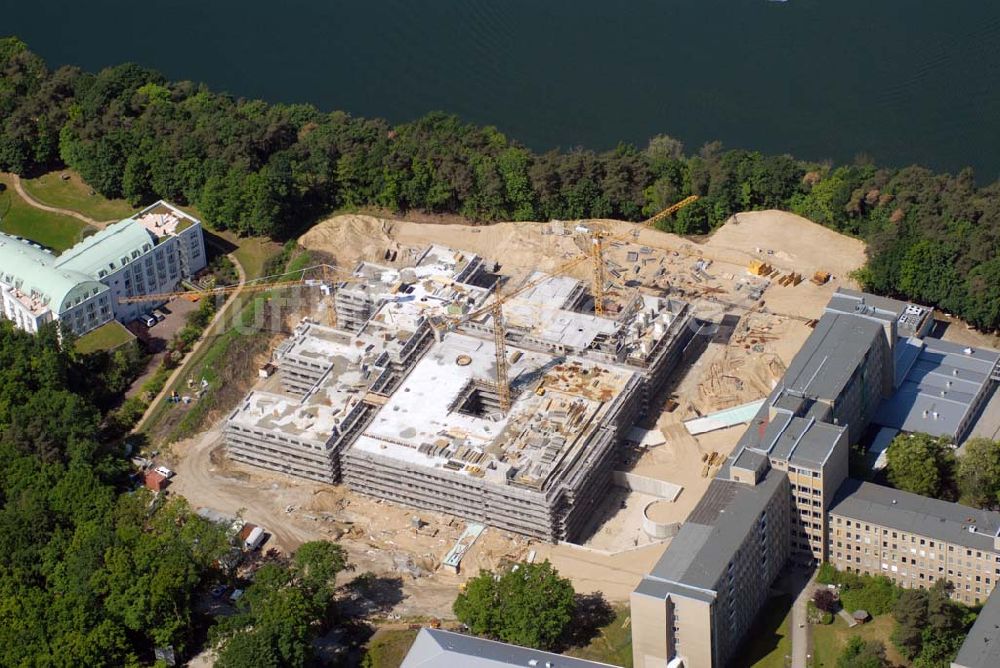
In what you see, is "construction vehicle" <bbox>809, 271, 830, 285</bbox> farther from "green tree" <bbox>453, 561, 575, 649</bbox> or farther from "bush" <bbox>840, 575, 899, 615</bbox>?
"green tree" <bbox>453, 561, 575, 649</bbox>

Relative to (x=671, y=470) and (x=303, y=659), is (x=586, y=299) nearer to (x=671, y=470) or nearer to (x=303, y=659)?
(x=671, y=470)

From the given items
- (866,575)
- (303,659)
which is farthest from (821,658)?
(303,659)

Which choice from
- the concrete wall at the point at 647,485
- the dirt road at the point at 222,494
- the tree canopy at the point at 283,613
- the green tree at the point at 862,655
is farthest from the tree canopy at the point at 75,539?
the green tree at the point at 862,655

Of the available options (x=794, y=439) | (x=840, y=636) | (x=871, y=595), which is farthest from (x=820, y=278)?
(x=840, y=636)

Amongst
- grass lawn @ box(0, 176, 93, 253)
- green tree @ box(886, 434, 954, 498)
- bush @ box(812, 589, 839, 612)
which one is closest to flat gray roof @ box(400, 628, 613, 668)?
bush @ box(812, 589, 839, 612)

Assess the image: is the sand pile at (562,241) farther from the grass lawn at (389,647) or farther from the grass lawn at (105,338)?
the grass lawn at (389,647)

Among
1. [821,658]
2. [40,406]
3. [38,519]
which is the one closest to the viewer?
[821,658]
